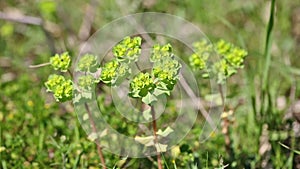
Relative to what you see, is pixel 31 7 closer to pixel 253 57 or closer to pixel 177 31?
pixel 177 31

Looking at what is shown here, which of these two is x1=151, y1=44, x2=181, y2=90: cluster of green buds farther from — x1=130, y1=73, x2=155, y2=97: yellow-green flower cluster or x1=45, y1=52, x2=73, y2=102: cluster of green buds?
x1=45, y1=52, x2=73, y2=102: cluster of green buds

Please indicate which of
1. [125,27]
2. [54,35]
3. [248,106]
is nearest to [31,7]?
[54,35]

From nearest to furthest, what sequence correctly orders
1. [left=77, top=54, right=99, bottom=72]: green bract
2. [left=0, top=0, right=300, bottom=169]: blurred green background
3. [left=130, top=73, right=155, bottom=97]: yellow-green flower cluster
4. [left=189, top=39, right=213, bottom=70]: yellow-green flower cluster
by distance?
[left=130, top=73, right=155, bottom=97]: yellow-green flower cluster → [left=77, top=54, right=99, bottom=72]: green bract → [left=189, top=39, right=213, bottom=70]: yellow-green flower cluster → [left=0, top=0, right=300, bottom=169]: blurred green background

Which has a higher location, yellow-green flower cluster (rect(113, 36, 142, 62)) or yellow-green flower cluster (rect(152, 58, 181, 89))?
yellow-green flower cluster (rect(113, 36, 142, 62))

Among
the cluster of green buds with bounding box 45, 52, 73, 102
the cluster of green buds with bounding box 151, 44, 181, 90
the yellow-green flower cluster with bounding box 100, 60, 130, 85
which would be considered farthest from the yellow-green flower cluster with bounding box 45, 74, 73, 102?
the cluster of green buds with bounding box 151, 44, 181, 90

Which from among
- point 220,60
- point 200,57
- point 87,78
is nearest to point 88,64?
point 87,78
